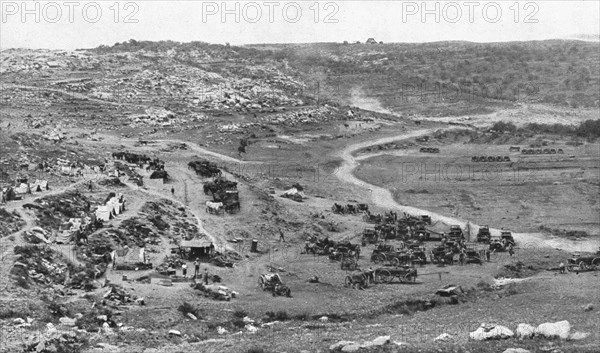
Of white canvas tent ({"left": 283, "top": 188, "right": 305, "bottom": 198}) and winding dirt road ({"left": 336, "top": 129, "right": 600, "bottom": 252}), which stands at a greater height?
white canvas tent ({"left": 283, "top": 188, "right": 305, "bottom": 198})

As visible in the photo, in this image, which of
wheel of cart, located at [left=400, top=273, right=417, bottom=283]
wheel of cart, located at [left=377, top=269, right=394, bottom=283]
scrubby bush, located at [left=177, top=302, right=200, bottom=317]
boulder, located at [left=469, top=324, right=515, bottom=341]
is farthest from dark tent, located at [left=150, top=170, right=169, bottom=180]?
boulder, located at [left=469, top=324, right=515, bottom=341]

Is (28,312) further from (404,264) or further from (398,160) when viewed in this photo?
(398,160)

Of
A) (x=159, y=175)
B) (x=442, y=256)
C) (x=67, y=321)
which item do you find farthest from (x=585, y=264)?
(x=159, y=175)

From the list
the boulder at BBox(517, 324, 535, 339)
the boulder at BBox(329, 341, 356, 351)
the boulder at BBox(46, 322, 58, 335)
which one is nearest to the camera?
the boulder at BBox(329, 341, 356, 351)

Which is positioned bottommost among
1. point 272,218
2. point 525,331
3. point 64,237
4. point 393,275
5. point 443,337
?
point 393,275

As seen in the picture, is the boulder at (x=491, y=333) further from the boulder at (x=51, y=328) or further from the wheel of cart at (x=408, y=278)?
the boulder at (x=51, y=328)

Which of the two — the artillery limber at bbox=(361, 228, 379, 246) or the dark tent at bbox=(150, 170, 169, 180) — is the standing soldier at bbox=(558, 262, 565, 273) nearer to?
the artillery limber at bbox=(361, 228, 379, 246)

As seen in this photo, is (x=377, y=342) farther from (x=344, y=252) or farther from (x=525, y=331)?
(x=344, y=252)
